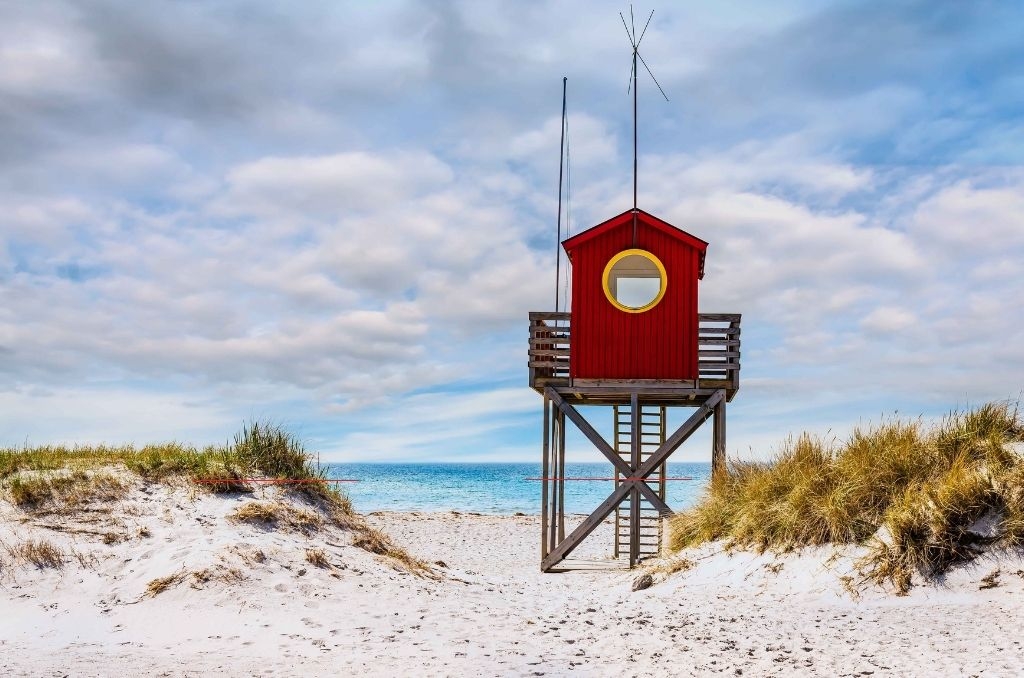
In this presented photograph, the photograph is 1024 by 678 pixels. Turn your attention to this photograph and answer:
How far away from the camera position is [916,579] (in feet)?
35.1

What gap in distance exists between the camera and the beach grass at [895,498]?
10930 millimetres

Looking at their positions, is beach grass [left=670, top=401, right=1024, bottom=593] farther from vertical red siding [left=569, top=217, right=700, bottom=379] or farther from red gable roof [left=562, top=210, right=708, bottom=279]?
red gable roof [left=562, top=210, right=708, bottom=279]

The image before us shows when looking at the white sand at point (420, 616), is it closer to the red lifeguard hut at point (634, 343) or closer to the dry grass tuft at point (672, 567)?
the dry grass tuft at point (672, 567)

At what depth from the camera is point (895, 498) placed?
38.0 feet

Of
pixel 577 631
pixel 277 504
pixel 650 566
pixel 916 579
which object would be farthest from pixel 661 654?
pixel 277 504

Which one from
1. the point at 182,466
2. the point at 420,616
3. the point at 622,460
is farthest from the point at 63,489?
the point at 622,460

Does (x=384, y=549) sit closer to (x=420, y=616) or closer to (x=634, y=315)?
(x=420, y=616)

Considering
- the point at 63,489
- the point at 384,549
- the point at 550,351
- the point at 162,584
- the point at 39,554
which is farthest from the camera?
the point at 550,351

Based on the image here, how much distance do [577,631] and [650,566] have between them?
493cm

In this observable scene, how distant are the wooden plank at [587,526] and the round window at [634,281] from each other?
12.8 feet

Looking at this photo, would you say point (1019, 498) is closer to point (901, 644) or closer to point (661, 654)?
point (901, 644)

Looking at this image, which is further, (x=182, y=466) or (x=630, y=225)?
(x=630, y=225)

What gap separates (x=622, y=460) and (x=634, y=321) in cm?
301

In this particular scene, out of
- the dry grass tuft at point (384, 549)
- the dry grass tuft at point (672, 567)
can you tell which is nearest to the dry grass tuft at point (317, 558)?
the dry grass tuft at point (384, 549)
